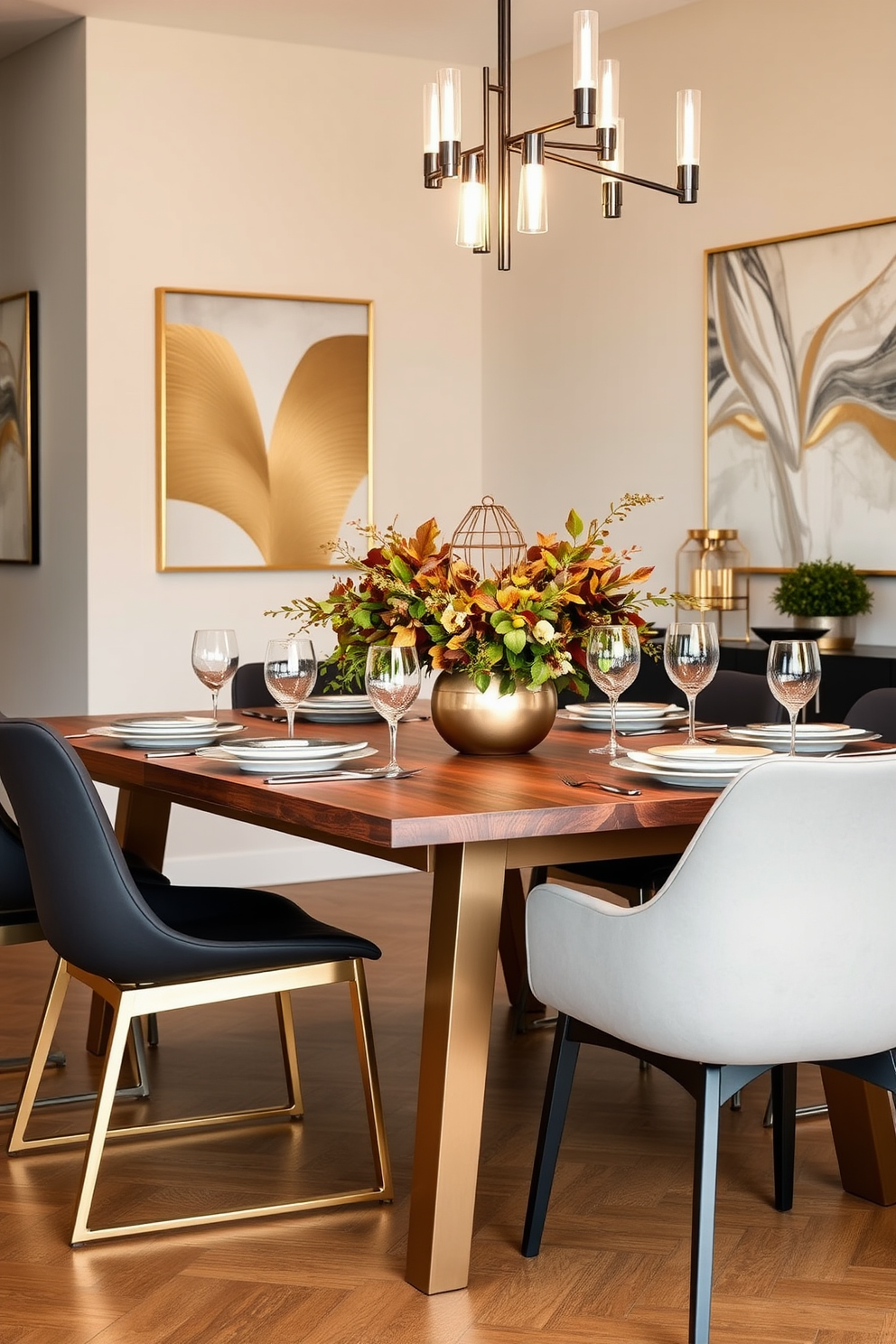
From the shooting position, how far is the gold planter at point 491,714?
2.97 metres

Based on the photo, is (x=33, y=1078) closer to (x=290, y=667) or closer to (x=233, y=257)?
(x=290, y=667)

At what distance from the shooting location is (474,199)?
3570 mm

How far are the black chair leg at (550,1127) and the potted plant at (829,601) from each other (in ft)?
8.32

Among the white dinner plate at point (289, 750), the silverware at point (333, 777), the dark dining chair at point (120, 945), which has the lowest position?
the dark dining chair at point (120, 945)

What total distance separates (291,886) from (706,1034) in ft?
12.6

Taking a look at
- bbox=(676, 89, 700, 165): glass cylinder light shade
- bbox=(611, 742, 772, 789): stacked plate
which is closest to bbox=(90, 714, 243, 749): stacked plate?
bbox=(611, 742, 772, 789): stacked plate

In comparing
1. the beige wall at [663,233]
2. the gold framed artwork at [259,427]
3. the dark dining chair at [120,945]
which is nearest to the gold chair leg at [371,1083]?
the dark dining chair at [120,945]

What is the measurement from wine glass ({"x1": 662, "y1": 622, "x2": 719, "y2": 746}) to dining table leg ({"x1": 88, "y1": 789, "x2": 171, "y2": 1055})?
4.51 ft

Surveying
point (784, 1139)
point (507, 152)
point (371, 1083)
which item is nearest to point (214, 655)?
point (371, 1083)

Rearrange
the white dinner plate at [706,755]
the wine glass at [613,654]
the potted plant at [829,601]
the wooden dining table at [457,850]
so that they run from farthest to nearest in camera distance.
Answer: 1. the potted plant at [829,601]
2. the wine glass at [613,654]
3. the white dinner plate at [706,755]
4. the wooden dining table at [457,850]

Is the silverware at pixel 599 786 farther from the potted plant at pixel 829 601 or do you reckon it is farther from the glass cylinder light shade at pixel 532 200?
the potted plant at pixel 829 601

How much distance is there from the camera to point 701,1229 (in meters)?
2.22

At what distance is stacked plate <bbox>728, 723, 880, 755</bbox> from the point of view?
290 centimetres

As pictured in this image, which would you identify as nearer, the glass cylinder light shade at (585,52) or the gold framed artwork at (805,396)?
the glass cylinder light shade at (585,52)
